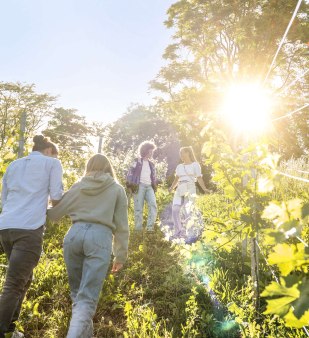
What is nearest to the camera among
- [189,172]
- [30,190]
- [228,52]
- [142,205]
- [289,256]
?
[289,256]

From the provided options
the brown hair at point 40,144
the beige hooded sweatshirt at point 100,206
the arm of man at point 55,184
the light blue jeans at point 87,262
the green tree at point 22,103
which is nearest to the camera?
the light blue jeans at point 87,262

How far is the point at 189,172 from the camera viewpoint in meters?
6.48

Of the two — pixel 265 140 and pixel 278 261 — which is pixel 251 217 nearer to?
pixel 265 140

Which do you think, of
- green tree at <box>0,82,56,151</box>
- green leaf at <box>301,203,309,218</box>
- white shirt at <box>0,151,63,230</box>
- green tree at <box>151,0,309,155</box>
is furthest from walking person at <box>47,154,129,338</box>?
green tree at <box>0,82,56,151</box>

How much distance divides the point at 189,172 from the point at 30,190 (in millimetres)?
3934

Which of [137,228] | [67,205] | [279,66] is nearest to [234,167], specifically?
[67,205]

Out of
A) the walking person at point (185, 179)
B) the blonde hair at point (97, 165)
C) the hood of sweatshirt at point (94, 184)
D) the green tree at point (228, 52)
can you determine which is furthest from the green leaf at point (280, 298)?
the green tree at point (228, 52)

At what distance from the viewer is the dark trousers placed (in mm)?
2748

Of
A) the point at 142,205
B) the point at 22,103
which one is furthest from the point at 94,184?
the point at 22,103

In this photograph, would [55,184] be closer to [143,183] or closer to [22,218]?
[22,218]

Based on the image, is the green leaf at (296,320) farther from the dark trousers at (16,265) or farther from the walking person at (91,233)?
the dark trousers at (16,265)

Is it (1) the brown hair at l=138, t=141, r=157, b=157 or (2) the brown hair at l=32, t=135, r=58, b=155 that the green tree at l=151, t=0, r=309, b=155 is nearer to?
(1) the brown hair at l=138, t=141, r=157, b=157

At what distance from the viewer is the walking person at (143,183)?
699 centimetres

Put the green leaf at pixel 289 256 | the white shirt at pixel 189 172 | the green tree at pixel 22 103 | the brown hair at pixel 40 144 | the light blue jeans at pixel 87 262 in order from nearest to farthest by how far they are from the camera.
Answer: the green leaf at pixel 289 256, the light blue jeans at pixel 87 262, the brown hair at pixel 40 144, the white shirt at pixel 189 172, the green tree at pixel 22 103
